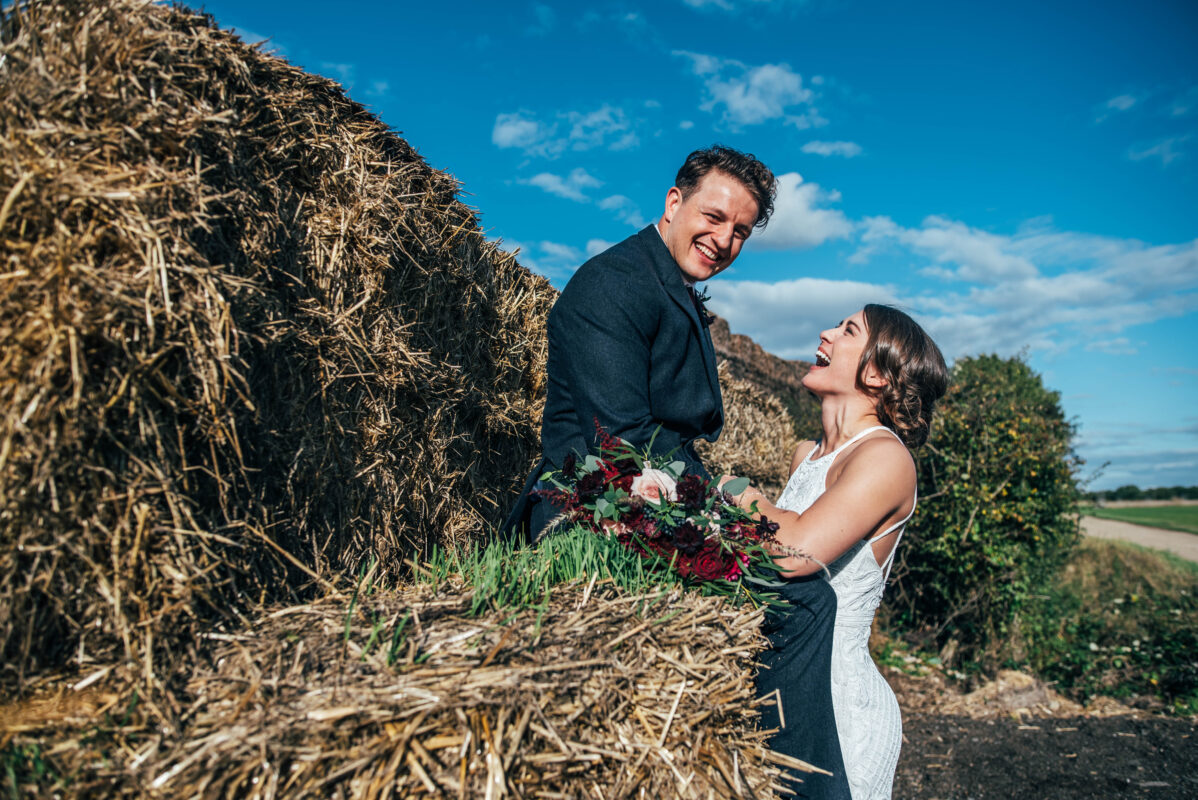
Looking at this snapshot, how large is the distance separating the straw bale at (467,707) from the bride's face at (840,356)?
1597 mm

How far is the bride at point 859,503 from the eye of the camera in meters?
2.42

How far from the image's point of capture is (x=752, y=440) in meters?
6.65

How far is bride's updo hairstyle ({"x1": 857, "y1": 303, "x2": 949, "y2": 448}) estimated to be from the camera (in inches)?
116

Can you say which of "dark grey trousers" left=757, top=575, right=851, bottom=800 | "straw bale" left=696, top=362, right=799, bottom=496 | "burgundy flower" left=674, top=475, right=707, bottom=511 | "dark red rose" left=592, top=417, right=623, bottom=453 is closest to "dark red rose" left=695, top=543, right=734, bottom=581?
"burgundy flower" left=674, top=475, right=707, bottom=511

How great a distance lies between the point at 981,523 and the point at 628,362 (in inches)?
225

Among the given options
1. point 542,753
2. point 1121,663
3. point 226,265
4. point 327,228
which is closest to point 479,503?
point 327,228

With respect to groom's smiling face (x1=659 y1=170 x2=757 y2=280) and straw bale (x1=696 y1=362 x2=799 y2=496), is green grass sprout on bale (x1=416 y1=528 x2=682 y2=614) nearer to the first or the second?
groom's smiling face (x1=659 y1=170 x2=757 y2=280)

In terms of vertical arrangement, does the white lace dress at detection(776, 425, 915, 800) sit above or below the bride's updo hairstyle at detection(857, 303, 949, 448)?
below

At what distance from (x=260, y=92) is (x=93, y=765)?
2064 mm

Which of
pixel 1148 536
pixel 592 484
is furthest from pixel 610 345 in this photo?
pixel 1148 536

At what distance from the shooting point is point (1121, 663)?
6.70m

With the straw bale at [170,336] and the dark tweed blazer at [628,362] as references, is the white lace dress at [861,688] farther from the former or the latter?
the straw bale at [170,336]

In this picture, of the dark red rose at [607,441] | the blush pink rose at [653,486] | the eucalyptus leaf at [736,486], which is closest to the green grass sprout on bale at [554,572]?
the blush pink rose at [653,486]

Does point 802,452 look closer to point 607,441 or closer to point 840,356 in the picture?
point 840,356
